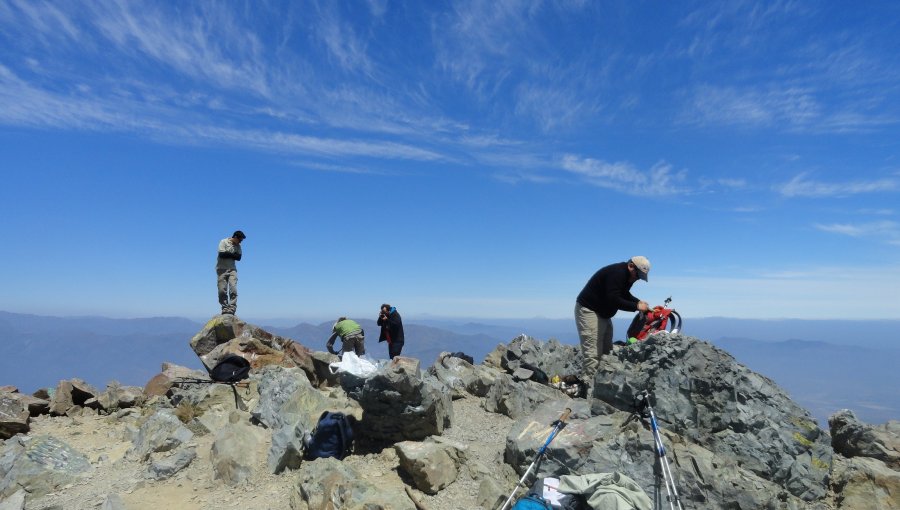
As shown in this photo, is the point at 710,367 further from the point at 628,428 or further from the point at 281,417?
the point at 281,417

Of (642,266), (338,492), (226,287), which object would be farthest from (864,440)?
(226,287)

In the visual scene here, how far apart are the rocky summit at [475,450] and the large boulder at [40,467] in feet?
0.11

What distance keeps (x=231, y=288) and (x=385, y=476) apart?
45.6ft

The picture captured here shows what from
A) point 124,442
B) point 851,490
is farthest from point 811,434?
point 124,442

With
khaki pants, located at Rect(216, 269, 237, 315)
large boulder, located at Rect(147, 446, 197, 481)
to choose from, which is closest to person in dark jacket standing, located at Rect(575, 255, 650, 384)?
large boulder, located at Rect(147, 446, 197, 481)

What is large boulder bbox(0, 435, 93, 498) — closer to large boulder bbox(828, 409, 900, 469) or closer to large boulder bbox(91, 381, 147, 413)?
large boulder bbox(91, 381, 147, 413)

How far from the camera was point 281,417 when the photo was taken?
10875 mm

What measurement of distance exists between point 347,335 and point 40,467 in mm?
9114

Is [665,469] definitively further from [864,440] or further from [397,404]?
[864,440]

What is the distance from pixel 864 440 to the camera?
9547 mm

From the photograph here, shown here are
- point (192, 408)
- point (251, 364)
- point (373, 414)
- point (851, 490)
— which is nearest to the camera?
point (851, 490)

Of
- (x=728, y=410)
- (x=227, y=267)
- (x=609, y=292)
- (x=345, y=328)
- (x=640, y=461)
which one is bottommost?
(x=640, y=461)

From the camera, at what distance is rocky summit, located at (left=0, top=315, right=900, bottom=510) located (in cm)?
750

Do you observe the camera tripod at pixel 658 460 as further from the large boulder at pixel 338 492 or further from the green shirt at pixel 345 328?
the green shirt at pixel 345 328
